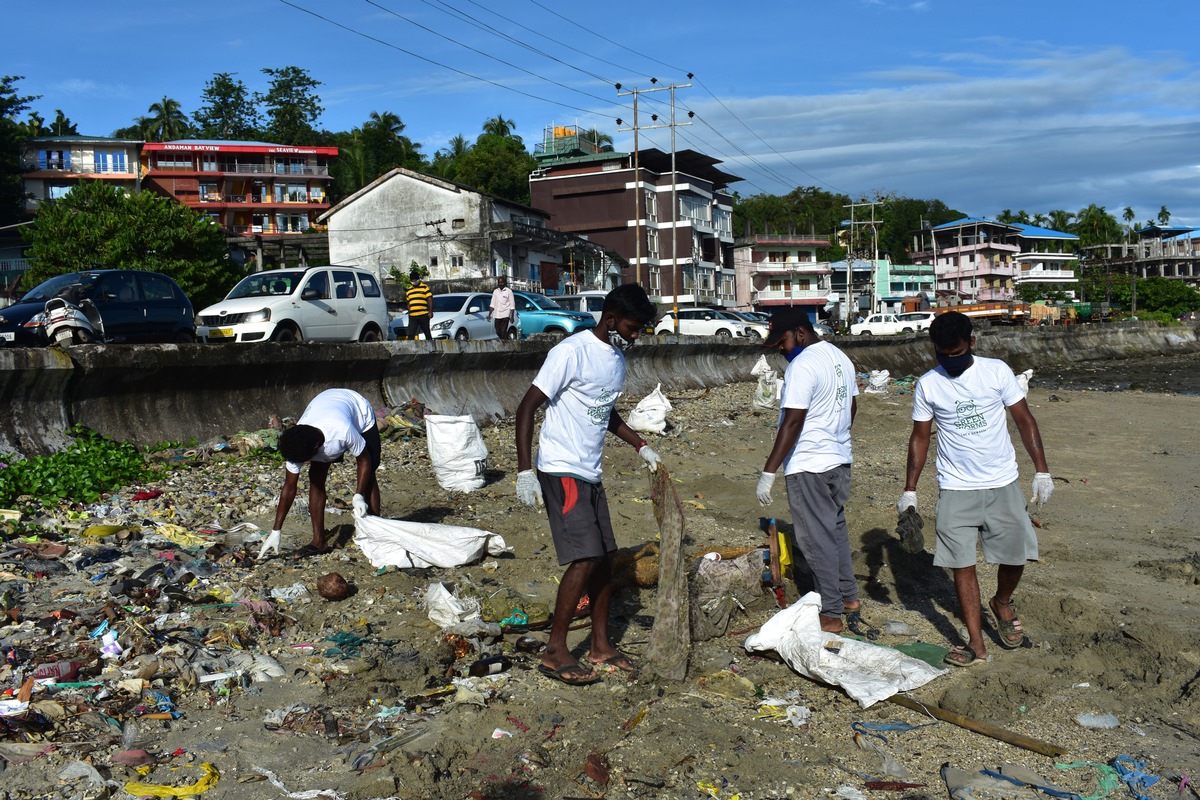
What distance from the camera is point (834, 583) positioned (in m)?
5.27

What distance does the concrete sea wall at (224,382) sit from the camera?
27.5 feet

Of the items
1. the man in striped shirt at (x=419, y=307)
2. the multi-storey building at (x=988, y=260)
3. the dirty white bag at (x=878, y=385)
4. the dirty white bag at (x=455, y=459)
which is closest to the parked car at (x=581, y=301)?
the dirty white bag at (x=878, y=385)

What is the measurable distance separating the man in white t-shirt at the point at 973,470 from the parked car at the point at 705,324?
94.9 feet

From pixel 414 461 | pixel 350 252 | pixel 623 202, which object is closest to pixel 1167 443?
pixel 414 461

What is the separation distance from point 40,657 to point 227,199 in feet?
214

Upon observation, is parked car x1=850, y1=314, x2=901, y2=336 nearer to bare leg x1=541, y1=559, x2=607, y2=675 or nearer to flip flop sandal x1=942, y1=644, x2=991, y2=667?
flip flop sandal x1=942, y1=644, x2=991, y2=667

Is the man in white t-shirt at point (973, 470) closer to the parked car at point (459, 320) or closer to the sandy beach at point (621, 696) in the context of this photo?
the sandy beach at point (621, 696)

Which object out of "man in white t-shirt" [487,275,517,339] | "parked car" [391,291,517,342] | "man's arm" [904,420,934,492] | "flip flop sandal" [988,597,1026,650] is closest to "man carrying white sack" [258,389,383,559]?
"man's arm" [904,420,934,492]

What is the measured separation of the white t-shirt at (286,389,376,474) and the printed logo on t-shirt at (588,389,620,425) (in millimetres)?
2410

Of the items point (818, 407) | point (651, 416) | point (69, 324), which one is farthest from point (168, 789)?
point (651, 416)

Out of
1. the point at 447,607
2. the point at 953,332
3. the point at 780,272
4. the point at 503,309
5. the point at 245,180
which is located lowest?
the point at 447,607

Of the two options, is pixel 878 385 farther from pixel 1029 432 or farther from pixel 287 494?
pixel 287 494

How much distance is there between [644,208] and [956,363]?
172 feet

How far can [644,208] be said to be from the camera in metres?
56.1
